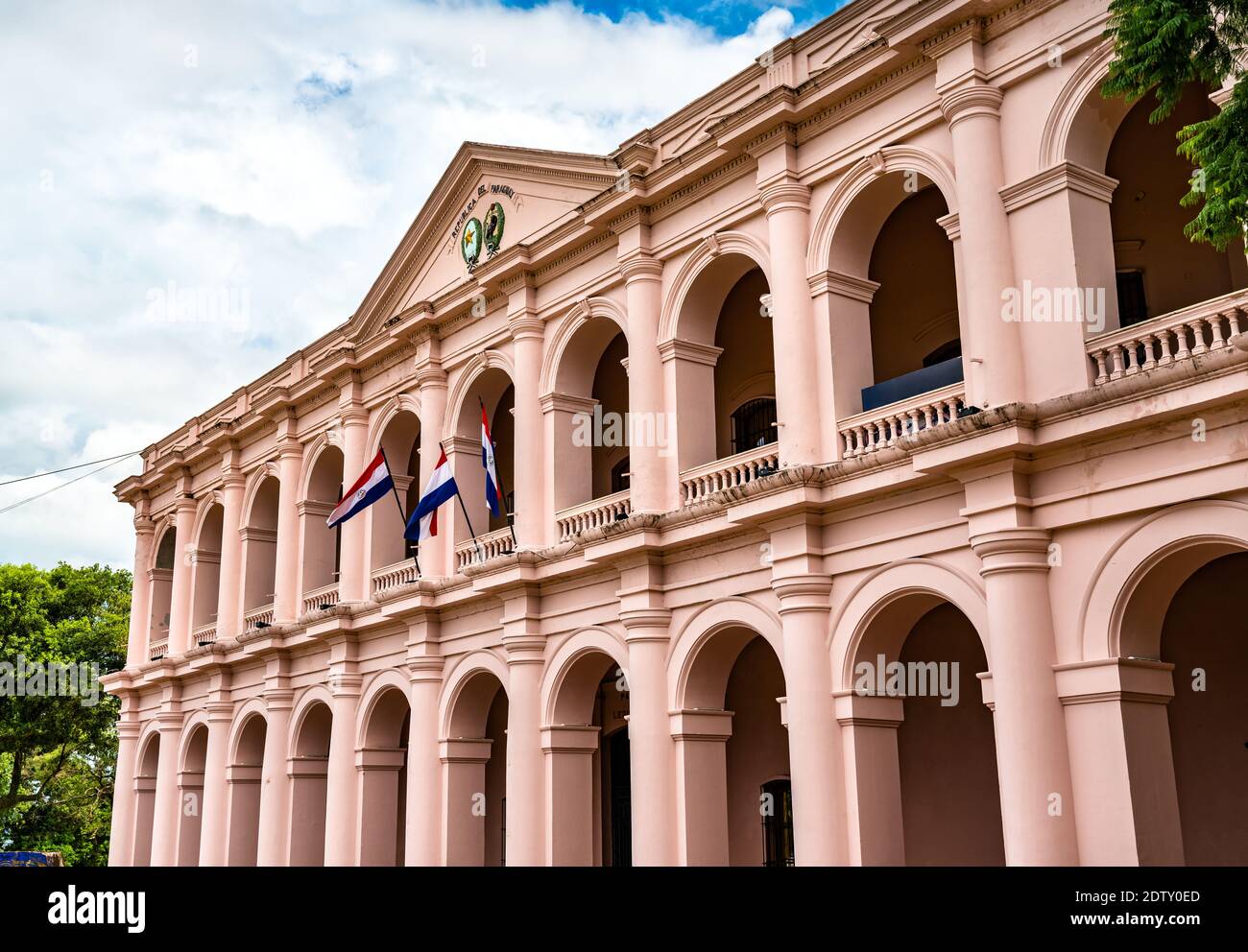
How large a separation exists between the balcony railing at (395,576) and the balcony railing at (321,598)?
3.52 ft

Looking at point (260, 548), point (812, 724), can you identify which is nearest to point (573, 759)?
point (812, 724)

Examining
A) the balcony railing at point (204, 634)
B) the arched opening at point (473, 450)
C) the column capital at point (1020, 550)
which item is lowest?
the column capital at point (1020, 550)

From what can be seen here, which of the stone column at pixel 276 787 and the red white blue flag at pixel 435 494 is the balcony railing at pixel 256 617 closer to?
the stone column at pixel 276 787

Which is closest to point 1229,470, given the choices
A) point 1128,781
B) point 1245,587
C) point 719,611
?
point 1128,781

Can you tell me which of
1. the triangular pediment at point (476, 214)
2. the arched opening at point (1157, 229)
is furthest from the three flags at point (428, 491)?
the arched opening at point (1157, 229)

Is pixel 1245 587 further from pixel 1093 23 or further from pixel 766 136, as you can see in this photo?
pixel 766 136

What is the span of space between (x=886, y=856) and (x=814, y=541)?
3.12 m

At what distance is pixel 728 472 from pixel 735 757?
4699 mm

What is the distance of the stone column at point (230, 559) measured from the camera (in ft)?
77.3

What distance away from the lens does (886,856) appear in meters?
12.1

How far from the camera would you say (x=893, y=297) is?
52.5 ft

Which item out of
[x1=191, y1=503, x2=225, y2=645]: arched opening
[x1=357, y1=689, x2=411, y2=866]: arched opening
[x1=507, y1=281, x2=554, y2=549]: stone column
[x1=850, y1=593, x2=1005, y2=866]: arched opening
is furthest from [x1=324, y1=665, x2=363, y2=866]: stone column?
[x1=850, y1=593, x2=1005, y2=866]: arched opening
